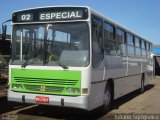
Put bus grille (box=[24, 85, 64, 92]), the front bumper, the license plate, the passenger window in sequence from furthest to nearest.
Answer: the passenger window
the license plate
bus grille (box=[24, 85, 64, 92])
the front bumper

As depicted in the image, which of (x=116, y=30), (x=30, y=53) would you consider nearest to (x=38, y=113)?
(x=30, y=53)

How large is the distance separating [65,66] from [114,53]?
3.18m

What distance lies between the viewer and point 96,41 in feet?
32.9

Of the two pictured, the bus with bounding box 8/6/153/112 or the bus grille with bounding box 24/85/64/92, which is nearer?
the bus with bounding box 8/6/153/112

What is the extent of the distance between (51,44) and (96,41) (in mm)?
1331

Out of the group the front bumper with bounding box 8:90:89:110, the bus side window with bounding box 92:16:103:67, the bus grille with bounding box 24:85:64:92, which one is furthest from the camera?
the bus side window with bounding box 92:16:103:67

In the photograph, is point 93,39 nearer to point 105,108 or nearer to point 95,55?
point 95,55

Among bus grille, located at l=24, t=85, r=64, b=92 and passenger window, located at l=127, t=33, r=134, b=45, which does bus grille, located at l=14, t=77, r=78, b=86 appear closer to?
bus grille, located at l=24, t=85, r=64, b=92

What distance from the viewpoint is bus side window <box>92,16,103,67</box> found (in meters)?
9.75

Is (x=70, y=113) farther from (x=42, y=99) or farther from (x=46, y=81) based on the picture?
(x=46, y=81)

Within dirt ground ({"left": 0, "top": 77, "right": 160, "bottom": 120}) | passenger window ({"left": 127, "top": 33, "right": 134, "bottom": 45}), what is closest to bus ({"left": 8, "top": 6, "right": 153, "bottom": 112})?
dirt ground ({"left": 0, "top": 77, "right": 160, "bottom": 120})

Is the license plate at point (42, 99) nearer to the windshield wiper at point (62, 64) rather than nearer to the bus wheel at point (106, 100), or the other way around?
the windshield wiper at point (62, 64)

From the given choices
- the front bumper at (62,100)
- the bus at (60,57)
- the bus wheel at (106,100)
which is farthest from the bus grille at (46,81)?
the bus wheel at (106,100)

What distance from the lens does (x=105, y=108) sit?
36.5ft
